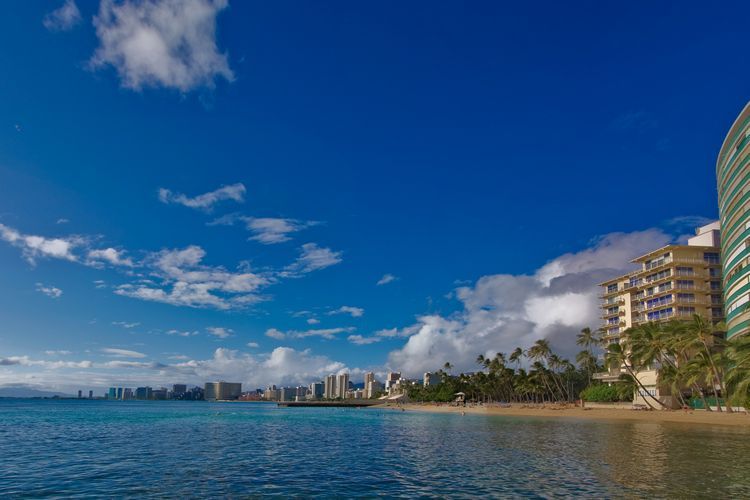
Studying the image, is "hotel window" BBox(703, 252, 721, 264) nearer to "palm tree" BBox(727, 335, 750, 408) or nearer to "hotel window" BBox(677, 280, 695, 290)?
"hotel window" BBox(677, 280, 695, 290)

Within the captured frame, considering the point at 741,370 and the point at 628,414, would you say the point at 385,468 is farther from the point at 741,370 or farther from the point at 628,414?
the point at 628,414

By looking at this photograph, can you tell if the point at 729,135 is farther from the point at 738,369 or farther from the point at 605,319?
the point at 605,319

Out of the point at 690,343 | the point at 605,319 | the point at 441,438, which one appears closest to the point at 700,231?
the point at 605,319

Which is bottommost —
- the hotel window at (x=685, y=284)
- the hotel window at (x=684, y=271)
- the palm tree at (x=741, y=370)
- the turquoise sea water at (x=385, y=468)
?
the turquoise sea water at (x=385, y=468)

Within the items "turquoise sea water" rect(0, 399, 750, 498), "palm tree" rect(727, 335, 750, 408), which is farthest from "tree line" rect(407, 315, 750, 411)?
"turquoise sea water" rect(0, 399, 750, 498)

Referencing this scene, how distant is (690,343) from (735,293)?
47.1 ft

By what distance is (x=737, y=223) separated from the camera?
89.4m

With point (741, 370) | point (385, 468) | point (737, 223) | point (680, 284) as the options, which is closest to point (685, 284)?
point (680, 284)

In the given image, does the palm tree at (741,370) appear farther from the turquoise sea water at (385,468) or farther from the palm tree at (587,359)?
the palm tree at (587,359)

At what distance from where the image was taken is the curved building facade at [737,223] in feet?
277

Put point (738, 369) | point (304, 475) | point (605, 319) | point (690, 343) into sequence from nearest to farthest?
point (304, 475), point (738, 369), point (690, 343), point (605, 319)

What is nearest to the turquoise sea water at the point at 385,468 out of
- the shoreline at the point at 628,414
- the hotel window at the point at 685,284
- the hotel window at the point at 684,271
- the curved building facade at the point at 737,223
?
the shoreline at the point at 628,414

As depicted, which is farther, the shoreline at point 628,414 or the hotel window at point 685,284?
the hotel window at point 685,284

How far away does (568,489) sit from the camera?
2534 centimetres
